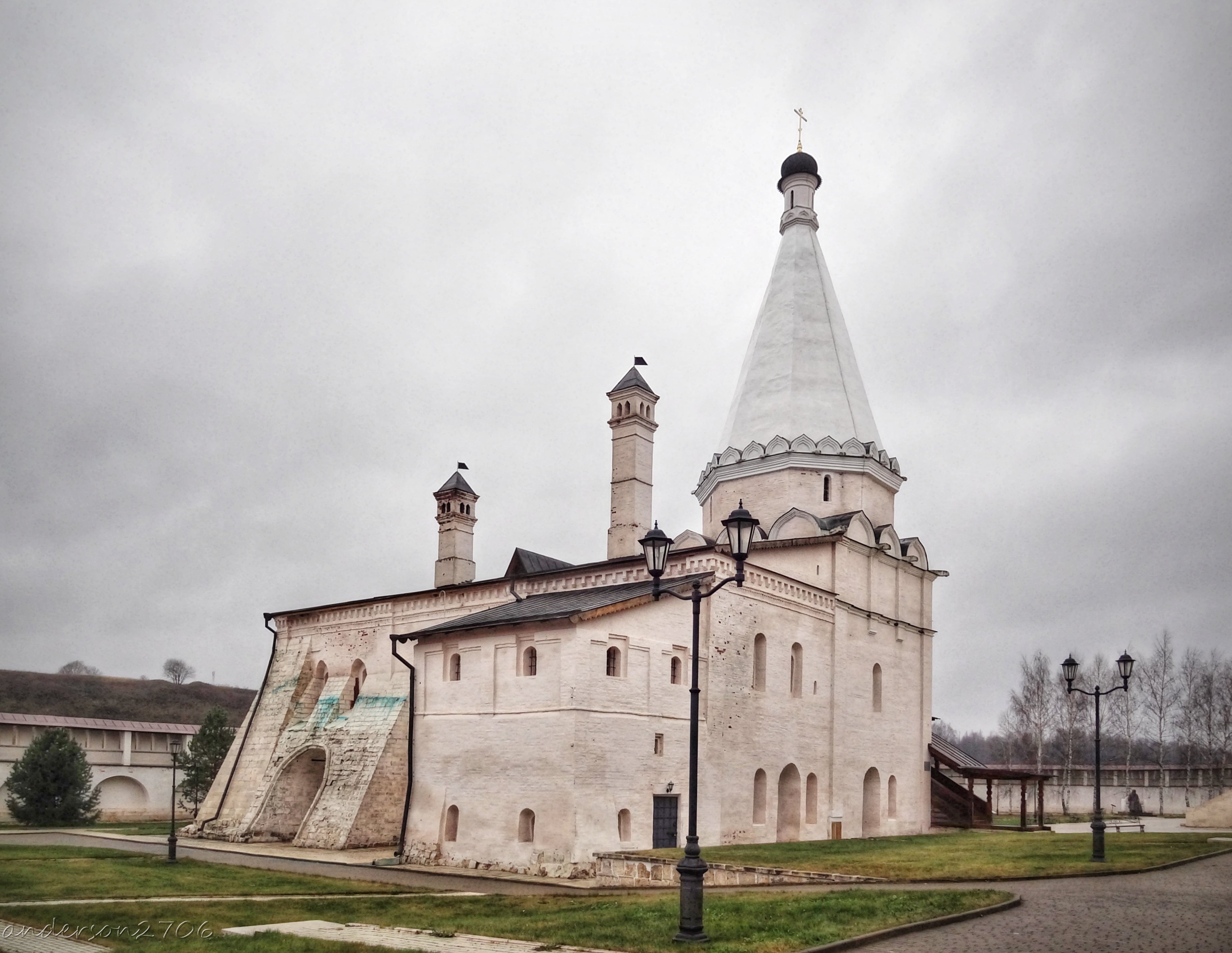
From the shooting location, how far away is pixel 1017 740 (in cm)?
7856

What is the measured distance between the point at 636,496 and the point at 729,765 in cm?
829

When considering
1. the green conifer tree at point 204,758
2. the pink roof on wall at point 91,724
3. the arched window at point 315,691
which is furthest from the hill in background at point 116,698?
the arched window at point 315,691

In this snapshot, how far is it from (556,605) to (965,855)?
10.6 metres

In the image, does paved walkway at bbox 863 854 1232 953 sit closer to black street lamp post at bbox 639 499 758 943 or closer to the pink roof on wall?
black street lamp post at bbox 639 499 758 943

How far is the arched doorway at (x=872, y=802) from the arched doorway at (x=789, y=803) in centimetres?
429

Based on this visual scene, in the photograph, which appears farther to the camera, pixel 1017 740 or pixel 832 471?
pixel 1017 740

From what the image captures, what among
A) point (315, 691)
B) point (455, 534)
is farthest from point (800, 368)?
point (315, 691)

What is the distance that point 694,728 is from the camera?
40.9ft

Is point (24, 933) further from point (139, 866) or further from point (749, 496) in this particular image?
point (749, 496)

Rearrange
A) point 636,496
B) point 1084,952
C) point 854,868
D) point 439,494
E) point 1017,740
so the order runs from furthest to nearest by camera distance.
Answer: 1. point 1017,740
2. point 439,494
3. point 636,496
4. point 854,868
5. point 1084,952

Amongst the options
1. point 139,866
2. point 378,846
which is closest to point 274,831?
point 378,846

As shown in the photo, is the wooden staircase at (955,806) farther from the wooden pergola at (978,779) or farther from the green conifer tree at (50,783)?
the green conifer tree at (50,783)

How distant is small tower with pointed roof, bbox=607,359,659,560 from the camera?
29516mm

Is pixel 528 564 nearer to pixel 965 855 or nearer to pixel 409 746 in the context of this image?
pixel 409 746
